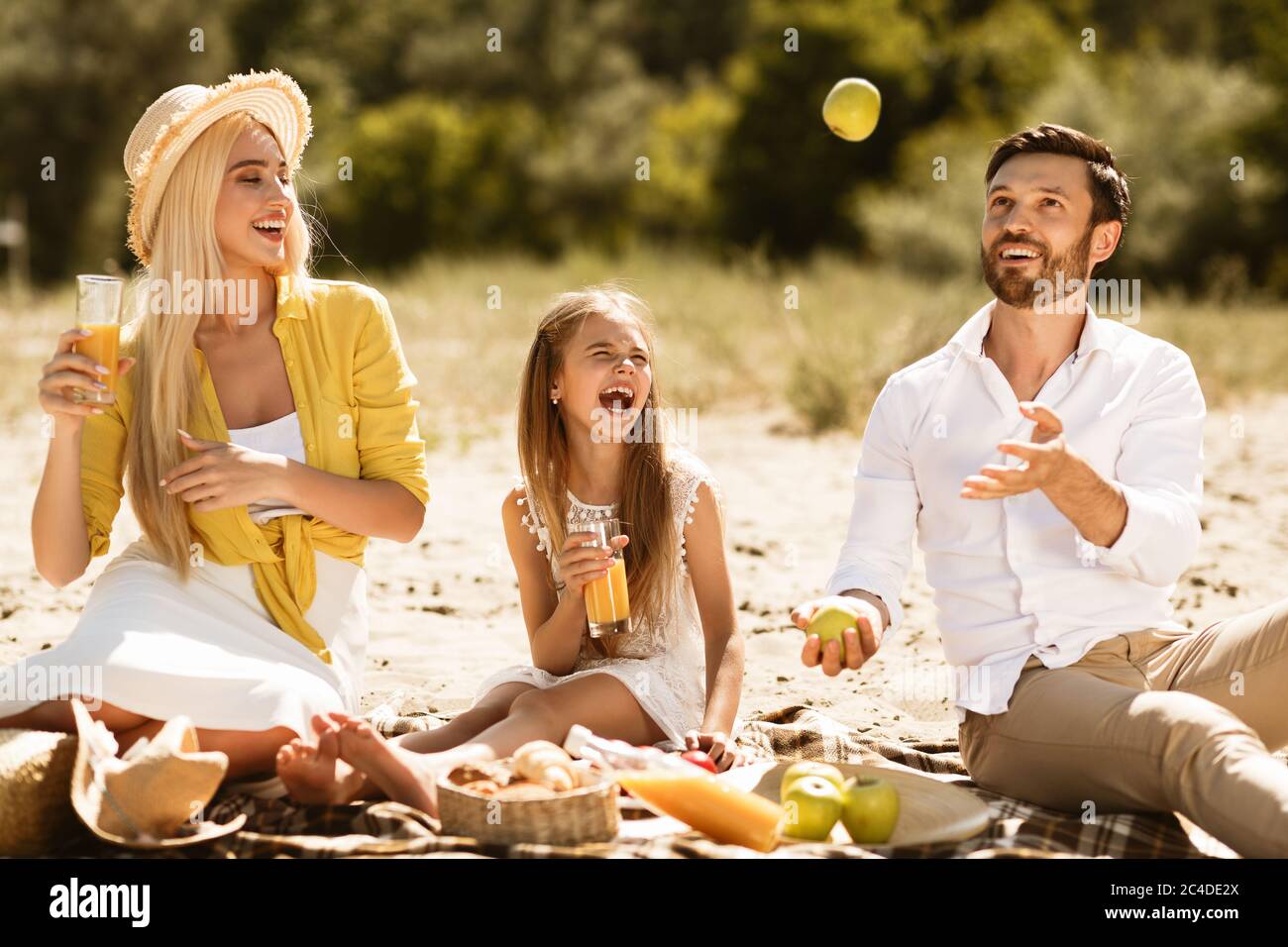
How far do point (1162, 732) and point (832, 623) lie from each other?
2.30ft

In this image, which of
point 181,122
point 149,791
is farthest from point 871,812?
point 181,122

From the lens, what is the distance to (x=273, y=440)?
380cm

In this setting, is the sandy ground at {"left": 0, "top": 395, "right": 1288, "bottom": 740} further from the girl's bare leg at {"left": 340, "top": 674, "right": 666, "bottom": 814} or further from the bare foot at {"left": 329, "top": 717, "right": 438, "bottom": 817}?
the bare foot at {"left": 329, "top": 717, "right": 438, "bottom": 817}

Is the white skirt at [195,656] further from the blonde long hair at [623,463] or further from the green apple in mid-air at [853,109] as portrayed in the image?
the green apple in mid-air at [853,109]

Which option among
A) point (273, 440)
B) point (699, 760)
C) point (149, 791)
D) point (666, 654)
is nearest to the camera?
point (149, 791)

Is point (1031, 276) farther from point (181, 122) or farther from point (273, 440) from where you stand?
point (181, 122)

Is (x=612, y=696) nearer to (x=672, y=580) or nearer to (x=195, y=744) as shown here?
(x=672, y=580)

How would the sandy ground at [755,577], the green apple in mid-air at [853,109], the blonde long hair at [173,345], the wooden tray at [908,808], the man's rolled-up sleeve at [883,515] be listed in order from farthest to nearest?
the sandy ground at [755,577] → the green apple in mid-air at [853,109] → the blonde long hair at [173,345] → the man's rolled-up sleeve at [883,515] → the wooden tray at [908,808]

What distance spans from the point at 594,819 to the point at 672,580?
40.1 inches

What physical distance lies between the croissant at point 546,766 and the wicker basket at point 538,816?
0.27 feet

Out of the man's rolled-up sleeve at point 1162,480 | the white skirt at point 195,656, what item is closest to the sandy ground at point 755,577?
the white skirt at point 195,656

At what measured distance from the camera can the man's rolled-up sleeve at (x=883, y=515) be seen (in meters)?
3.51

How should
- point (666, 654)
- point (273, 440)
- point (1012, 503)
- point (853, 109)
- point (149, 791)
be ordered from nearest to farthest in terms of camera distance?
point (149, 791), point (1012, 503), point (273, 440), point (666, 654), point (853, 109)
